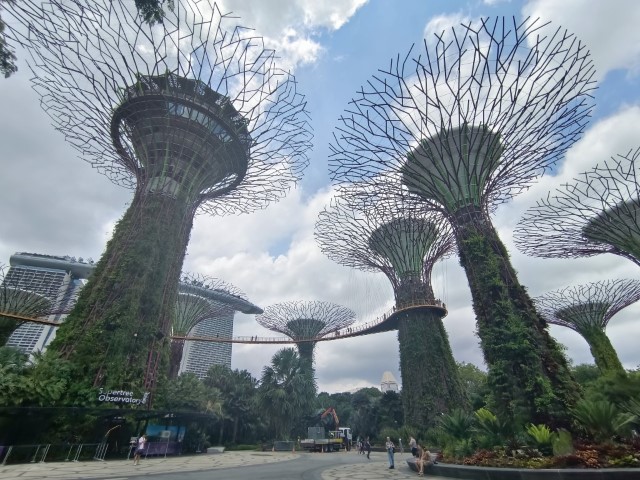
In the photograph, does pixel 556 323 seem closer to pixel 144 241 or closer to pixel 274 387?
pixel 274 387

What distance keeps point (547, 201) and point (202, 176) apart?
77.2 ft

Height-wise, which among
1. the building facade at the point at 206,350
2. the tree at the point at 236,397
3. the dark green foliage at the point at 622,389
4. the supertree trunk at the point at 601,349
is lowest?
the dark green foliage at the point at 622,389

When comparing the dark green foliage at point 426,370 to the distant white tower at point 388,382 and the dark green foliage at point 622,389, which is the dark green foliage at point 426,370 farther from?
the distant white tower at point 388,382

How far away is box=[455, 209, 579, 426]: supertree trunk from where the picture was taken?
12.1 metres

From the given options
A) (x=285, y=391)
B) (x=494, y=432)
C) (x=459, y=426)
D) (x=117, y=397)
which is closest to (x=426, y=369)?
(x=285, y=391)

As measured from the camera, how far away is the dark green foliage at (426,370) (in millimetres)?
26625

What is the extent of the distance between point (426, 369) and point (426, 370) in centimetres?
8

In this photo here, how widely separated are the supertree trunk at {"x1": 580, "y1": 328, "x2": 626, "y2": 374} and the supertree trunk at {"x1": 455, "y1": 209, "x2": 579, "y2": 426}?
26.8 metres

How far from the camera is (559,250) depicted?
26.2m

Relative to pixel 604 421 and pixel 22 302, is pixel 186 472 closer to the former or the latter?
pixel 604 421

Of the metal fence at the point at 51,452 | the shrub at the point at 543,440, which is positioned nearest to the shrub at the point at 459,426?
the shrub at the point at 543,440

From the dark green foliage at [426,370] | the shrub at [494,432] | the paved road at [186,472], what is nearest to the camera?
the paved road at [186,472]

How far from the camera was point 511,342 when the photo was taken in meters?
13.2

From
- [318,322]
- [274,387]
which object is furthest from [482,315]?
[318,322]
